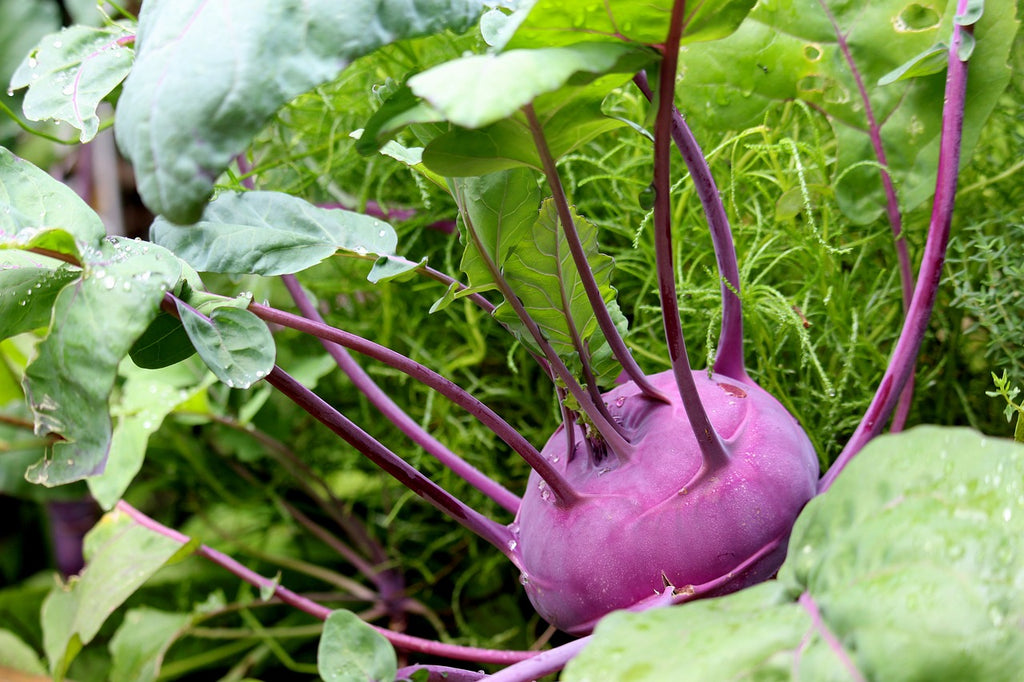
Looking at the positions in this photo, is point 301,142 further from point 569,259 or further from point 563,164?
point 569,259

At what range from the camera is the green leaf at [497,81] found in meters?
0.24

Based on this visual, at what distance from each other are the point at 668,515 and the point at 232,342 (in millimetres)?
228

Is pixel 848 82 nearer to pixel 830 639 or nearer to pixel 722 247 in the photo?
pixel 722 247

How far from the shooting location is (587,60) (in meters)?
0.28

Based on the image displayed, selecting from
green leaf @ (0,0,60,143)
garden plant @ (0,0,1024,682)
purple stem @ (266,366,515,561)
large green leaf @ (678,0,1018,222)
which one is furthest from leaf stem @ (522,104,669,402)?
green leaf @ (0,0,60,143)

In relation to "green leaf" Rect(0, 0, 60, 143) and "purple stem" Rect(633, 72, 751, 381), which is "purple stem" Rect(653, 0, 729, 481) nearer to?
"purple stem" Rect(633, 72, 751, 381)

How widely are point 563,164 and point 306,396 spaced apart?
0.33m

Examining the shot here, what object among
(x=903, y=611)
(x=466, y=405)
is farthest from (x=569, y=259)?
(x=903, y=611)

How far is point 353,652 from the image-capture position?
0.44 metres

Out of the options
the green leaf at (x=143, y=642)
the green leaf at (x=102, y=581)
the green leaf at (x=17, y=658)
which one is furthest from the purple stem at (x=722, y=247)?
the green leaf at (x=17, y=658)

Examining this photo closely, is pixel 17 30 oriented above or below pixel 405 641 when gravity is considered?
above

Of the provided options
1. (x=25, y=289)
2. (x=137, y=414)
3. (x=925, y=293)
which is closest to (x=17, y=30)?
(x=137, y=414)

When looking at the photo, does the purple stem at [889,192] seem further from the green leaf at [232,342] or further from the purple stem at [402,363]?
the green leaf at [232,342]

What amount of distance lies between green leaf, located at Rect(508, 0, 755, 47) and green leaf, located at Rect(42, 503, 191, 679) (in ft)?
1.58
